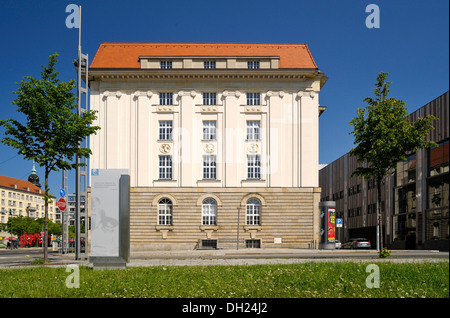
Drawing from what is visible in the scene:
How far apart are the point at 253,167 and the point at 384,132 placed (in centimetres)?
1954

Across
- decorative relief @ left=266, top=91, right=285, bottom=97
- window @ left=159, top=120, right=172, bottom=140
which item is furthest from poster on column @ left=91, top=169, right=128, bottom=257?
decorative relief @ left=266, top=91, right=285, bottom=97

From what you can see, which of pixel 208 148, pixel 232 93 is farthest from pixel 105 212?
pixel 232 93

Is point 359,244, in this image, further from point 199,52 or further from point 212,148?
point 199,52

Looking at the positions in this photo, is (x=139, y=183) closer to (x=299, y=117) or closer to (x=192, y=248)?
(x=192, y=248)

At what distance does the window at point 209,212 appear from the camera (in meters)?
44.9

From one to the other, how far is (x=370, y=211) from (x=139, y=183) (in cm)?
3438

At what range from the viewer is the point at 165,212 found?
44.8 m

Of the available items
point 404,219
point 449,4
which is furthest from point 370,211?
point 449,4

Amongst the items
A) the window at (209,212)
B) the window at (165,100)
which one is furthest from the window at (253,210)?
the window at (165,100)

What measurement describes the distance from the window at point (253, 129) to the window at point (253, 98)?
202 centimetres

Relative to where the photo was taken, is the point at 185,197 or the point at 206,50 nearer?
the point at 185,197

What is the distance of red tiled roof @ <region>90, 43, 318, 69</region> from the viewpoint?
4741cm

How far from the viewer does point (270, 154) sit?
45688 mm

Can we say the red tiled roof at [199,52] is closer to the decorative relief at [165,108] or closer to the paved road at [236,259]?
the decorative relief at [165,108]
